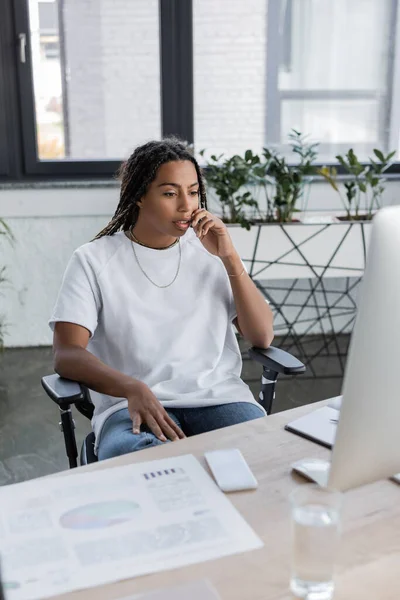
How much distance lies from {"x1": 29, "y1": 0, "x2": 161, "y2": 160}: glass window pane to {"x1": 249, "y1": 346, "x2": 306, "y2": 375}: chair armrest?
2.15m

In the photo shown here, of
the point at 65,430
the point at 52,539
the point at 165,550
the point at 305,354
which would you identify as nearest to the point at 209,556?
the point at 165,550

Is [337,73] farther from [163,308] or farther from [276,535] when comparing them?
A: [276,535]

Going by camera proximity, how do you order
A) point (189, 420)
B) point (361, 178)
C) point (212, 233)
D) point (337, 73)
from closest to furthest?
point (189, 420) → point (212, 233) → point (361, 178) → point (337, 73)

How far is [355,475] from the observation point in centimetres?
89

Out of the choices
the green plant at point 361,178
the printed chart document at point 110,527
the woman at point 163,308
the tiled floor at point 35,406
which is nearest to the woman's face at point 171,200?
the woman at point 163,308

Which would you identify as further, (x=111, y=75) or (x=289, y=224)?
(x=111, y=75)

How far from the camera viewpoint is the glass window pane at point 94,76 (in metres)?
3.45

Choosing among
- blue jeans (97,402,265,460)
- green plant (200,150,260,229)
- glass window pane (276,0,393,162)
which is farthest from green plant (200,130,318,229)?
blue jeans (97,402,265,460)

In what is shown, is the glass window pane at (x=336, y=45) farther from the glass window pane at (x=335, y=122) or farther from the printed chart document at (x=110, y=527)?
the printed chart document at (x=110, y=527)

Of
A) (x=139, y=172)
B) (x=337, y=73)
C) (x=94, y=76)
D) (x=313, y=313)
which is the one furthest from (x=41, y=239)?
(x=139, y=172)

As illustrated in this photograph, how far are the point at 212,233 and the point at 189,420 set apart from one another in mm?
447

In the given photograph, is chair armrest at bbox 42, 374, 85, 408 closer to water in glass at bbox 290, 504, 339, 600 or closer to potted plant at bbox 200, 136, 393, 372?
water in glass at bbox 290, 504, 339, 600

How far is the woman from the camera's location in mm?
1621

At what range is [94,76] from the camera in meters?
3.54
